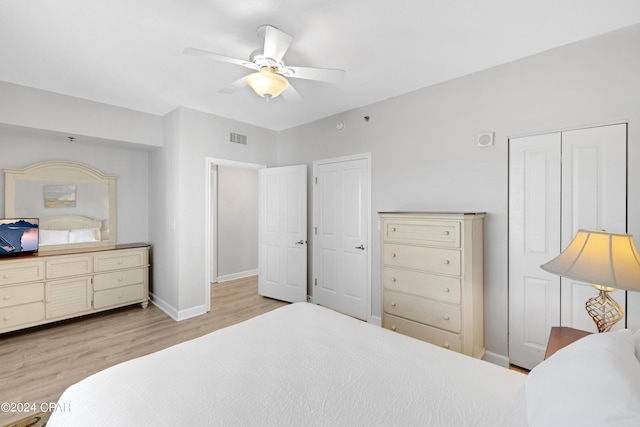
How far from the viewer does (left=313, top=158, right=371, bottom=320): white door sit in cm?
351

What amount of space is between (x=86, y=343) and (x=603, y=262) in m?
4.21

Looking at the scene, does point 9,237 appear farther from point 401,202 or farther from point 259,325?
point 401,202

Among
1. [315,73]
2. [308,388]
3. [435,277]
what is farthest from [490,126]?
[308,388]

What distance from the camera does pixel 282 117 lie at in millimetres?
3914

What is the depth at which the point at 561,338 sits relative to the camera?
1.62 m

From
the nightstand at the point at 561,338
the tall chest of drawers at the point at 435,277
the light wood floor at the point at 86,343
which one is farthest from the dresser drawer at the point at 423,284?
the light wood floor at the point at 86,343

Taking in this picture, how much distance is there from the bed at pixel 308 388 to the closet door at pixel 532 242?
139 centimetres

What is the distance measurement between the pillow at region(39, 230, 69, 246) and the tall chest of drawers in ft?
13.0

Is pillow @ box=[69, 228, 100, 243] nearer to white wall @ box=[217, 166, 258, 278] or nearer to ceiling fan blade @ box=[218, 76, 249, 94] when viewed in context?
white wall @ box=[217, 166, 258, 278]

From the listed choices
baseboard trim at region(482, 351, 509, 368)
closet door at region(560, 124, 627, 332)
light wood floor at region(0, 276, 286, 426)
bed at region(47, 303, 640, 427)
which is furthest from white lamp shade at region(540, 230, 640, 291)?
light wood floor at region(0, 276, 286, 426)

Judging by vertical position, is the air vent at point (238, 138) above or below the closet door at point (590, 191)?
above

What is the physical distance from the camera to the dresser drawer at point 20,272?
293 cm

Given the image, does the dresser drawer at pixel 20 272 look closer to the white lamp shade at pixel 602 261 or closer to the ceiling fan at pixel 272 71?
the ceiling fan at pixel 272 71

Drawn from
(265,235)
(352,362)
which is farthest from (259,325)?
(265,235)
